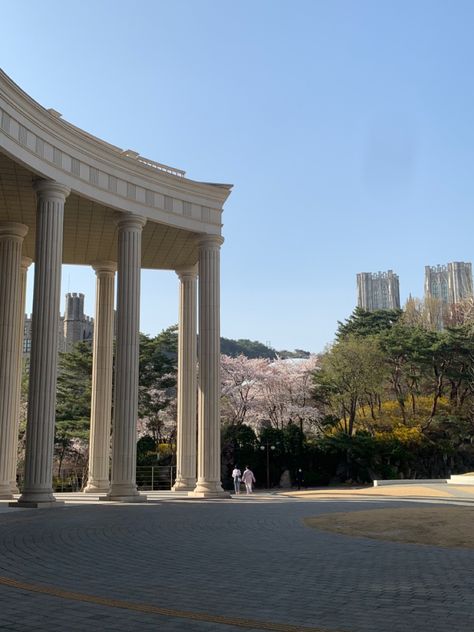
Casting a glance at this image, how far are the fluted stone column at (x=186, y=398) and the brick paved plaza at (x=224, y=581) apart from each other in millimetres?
20983

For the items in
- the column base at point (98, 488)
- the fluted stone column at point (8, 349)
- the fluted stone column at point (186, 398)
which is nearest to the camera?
the fluted stone column at point (8, 349)

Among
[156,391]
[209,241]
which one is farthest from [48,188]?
[156,391]

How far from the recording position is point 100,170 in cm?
3161

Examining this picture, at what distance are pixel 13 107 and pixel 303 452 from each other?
5000 cm

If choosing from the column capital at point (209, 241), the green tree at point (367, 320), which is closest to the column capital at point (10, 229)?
the column capital at point (209, 241)

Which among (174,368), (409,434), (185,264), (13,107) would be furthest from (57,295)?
(409,434)

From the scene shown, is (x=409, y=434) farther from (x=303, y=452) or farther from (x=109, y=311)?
(x=109, y=311)

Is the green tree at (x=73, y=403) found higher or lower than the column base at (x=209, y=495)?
higher

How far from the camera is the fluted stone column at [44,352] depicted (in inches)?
1029

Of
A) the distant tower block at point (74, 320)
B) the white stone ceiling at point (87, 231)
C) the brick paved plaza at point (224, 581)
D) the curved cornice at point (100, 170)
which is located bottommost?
the brick paved plaza at point (224, 581)

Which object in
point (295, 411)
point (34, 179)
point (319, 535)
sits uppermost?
point (34, 179)

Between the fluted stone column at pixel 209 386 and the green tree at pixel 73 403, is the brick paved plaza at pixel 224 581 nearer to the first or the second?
the fluted stone column at pixel 209 386

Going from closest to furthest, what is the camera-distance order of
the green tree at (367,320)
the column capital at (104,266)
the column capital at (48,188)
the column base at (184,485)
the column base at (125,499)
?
the column capital at (48,188) < the column base at (125,499) < the column base at (184,485) < the column capital at (104,266) < the green tree at (367,320)

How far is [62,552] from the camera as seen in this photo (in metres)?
13.3
